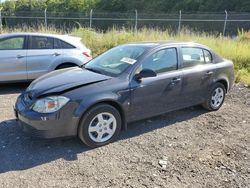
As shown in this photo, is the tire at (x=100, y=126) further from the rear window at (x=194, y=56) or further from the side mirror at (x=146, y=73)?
the rear window at (x=194, y=56)

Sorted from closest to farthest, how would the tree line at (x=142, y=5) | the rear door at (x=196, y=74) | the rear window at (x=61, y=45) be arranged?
1. the rear door at (x=196, y=74)
2. the rear window at (x=61, y=45)
3. the tree line at (x=142, y=5)

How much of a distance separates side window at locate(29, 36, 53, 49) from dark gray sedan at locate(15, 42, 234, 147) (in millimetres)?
2673

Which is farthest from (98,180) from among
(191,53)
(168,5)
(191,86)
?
(168,5)

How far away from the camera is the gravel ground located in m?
3.89

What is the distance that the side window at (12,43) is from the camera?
24.9 ft

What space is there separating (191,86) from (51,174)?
3032mm

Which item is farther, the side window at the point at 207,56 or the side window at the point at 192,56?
the side window at the point at 207,56

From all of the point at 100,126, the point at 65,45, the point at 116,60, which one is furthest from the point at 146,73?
the point at 65,45

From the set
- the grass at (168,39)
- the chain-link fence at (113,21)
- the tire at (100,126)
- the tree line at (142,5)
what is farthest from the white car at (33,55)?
the tree line at (142,5)

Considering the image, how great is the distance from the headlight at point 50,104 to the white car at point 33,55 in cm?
353

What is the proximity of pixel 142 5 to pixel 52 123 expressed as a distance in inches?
1910

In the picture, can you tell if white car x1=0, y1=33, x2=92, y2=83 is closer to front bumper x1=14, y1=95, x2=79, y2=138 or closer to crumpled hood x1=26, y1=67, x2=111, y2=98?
crumpled hood x1=26, y1=67, x2=111, y2=98

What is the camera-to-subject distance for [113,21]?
22.6 m

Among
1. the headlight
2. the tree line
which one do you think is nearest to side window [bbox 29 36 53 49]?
the headlight
